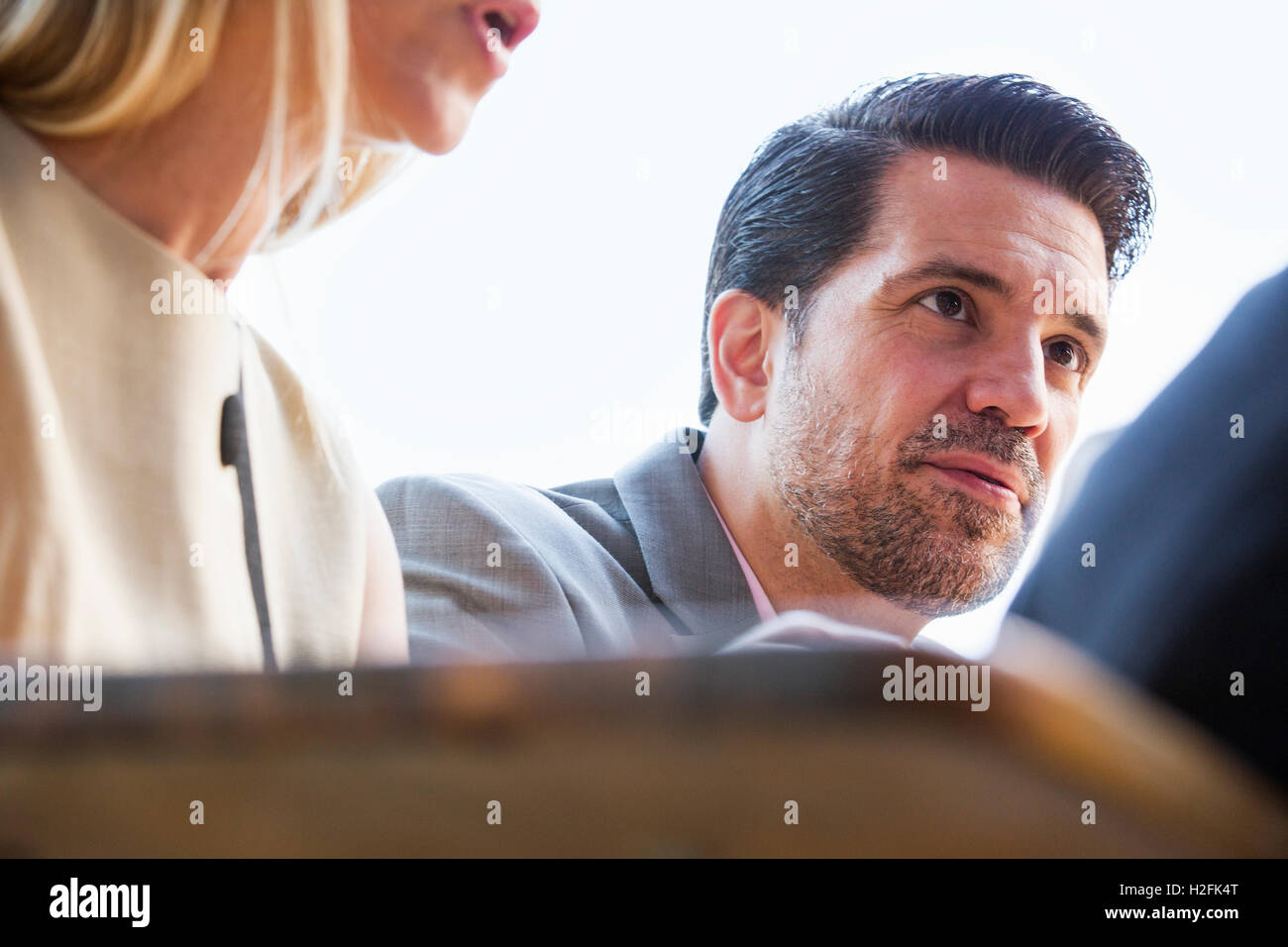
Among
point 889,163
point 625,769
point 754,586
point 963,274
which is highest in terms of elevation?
point 889,163

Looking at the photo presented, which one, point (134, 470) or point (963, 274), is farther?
point (963, 274)

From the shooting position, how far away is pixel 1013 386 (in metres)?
1.03

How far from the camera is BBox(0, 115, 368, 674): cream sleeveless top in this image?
64 centimetres

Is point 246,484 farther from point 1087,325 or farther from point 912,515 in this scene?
point 1087,325

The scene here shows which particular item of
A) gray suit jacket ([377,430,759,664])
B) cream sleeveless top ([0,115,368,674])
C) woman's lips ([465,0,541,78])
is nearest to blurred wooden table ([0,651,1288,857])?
cream sleeveless top ([0,115,368,674])

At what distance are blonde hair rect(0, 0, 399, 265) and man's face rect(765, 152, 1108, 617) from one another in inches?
19.7

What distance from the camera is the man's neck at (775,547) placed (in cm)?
101

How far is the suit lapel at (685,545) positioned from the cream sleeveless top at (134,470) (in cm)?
27

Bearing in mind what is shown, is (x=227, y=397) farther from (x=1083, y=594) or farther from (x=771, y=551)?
(x=1083, y=594)

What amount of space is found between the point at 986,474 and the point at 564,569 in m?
0.39

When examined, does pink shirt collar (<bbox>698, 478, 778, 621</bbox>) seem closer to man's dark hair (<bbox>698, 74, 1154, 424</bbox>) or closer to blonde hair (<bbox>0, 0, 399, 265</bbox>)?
man's dark hair (<bbox>698, 74, 1154, 424</bbox>)

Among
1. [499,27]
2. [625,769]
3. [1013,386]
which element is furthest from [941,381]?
[625,769]

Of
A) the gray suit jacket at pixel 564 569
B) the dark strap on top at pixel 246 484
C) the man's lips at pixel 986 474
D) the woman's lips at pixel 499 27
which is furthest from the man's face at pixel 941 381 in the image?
the dark strap on top at pixel 246 484

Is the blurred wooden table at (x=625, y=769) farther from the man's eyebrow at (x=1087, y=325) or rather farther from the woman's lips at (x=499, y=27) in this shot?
the man's eyebrow at (x=1087, y=325)
